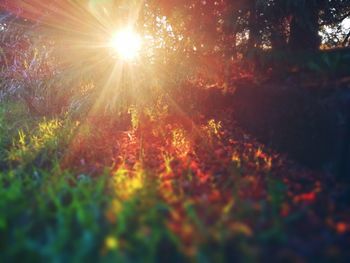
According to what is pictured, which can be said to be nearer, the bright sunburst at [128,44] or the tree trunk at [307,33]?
the tree trunk at [307,33]

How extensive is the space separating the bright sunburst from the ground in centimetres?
307

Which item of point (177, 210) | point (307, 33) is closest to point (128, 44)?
point (307, 33)

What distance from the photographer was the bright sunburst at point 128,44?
7.24m

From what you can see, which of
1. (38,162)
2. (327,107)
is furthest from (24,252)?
(327,107)

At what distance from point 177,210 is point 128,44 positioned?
524 centimetres

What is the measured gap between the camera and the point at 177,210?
2803 millimetres

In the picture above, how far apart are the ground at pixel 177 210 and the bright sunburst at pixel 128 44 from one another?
10.1 ft

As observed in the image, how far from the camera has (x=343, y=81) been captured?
164 inches

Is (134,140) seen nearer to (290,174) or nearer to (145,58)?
(145,58)

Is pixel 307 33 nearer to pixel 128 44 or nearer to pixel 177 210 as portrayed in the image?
pixel 128 44

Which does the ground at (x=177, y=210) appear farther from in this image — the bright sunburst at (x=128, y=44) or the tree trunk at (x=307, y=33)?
the bright sunburst at (x=128, y=44)

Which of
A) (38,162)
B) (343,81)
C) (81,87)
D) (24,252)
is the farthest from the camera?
(81,87)

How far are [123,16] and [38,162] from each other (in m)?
4.18

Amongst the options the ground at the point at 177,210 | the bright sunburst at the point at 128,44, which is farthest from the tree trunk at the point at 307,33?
the bright sunburst at the point at 128,44
